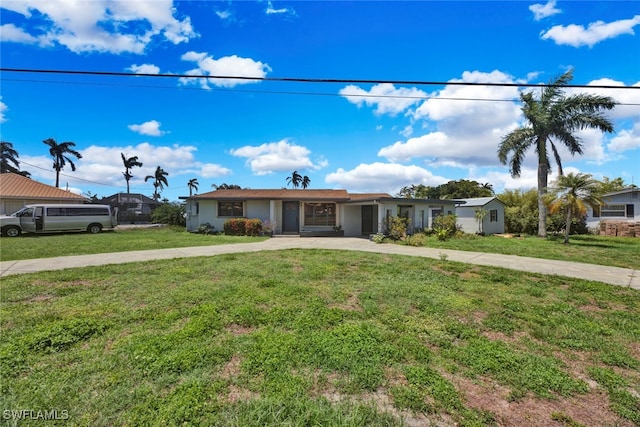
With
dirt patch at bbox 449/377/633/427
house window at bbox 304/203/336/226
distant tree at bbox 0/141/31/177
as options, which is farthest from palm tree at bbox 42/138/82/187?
dirt patch at bbox 449/377/633/427

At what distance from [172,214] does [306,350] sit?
75.6ft

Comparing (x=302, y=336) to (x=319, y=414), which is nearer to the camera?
(x=319, y=414)

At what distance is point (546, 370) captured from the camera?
9.43 ft

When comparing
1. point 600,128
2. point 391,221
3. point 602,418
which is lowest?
point 602,418

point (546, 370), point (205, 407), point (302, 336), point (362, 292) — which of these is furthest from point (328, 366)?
point (362, 292)

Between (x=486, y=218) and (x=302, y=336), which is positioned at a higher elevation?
(x=486, y=218)

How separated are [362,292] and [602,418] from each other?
3425 millimetres

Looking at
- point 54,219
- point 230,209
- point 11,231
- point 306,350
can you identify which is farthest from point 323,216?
point 11,231

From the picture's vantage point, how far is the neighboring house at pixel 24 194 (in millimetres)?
19656

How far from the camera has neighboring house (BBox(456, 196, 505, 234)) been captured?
19.3 metres

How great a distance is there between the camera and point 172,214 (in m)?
23.0

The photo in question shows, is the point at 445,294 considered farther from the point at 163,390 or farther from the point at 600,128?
the point at 600,128

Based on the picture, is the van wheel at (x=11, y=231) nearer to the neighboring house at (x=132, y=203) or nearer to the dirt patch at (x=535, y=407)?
the neighboring house at (x=132, y=203)

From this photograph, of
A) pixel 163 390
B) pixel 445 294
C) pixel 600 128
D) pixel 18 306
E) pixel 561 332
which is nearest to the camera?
pixel 163 390
